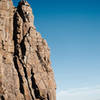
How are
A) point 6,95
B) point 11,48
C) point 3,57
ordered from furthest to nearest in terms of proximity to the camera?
1. point 11,48
2. point 3,57
3. point 6,95

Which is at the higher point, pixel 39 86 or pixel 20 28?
pixel 20 28

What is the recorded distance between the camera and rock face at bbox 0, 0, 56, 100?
250 feet

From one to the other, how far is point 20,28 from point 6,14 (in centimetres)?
742

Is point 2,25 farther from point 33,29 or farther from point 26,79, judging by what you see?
point 26,79

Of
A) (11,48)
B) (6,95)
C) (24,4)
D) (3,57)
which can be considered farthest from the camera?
(24,4)

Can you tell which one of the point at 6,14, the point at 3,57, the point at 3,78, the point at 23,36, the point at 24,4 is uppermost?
the point at 24,4

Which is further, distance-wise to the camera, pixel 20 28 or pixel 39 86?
pixel 20 28

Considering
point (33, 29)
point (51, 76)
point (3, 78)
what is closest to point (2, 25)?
point (33, 29)

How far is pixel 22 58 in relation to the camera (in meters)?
80.9

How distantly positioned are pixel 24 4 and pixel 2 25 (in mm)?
13875

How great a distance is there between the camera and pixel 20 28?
8650 cm

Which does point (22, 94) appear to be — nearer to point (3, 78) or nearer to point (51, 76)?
point (3, 78)

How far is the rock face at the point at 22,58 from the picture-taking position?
76188 mm

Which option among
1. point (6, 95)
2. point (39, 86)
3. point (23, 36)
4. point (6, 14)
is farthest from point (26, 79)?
point (6, 14)
